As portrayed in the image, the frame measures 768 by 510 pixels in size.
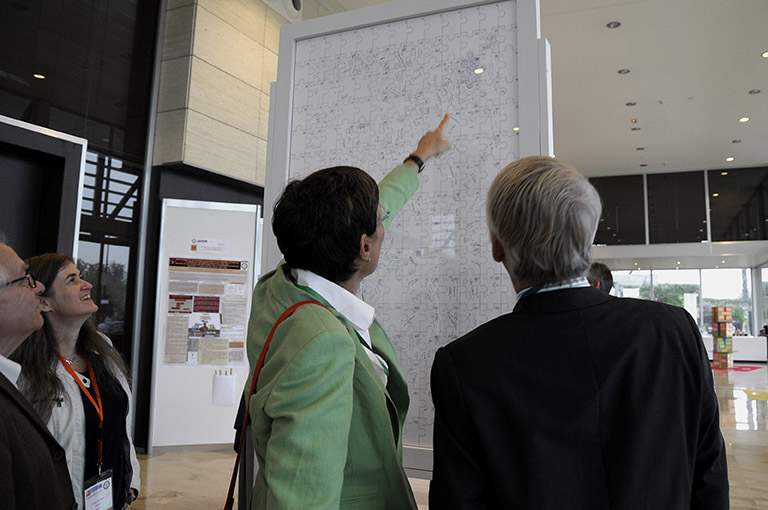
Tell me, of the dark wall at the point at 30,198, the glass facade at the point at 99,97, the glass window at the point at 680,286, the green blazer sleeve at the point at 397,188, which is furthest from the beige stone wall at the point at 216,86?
the glass window at the point at 680,286

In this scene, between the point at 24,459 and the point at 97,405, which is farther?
the point at 97,405

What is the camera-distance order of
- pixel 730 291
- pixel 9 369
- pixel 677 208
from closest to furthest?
pixel 9 369, pixel 677 208, pixel 730 291

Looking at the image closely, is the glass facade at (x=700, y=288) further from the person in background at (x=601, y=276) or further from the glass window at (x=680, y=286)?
the person in background at (x=601, y=276)

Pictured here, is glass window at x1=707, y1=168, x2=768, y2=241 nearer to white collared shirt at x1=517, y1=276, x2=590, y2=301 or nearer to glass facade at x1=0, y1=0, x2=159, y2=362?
glass facade at x1=0, y1=0, x2=159, y2=362

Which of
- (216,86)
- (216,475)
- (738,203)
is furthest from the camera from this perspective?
(738,203)

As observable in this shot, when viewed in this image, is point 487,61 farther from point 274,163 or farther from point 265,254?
point 265,254

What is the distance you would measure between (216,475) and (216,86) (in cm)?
333

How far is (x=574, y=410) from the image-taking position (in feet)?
3.05

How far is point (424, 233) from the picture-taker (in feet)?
7.01

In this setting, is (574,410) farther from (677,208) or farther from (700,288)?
(700,288)

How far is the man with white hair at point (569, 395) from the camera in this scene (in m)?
0.92

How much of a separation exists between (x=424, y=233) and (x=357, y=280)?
3.06 ft

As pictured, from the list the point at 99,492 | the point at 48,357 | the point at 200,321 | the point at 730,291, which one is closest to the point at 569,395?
the point at 99,492

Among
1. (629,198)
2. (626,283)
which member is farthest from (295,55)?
(626,283)
